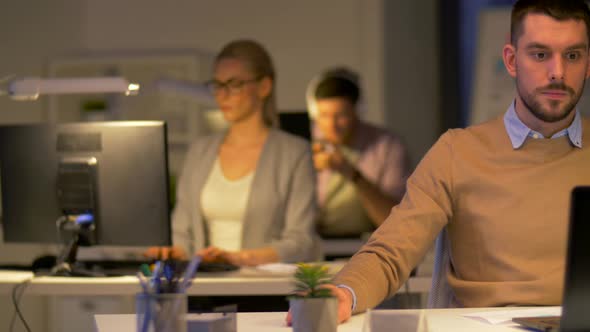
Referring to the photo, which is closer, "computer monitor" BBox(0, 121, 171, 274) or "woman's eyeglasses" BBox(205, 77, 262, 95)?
"computer monitor" BBox(0, 121, 171, 274)

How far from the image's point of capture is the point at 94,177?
3.04m

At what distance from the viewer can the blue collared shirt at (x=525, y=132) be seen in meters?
2.29

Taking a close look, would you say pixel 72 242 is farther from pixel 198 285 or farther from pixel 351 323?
pixel 351 323

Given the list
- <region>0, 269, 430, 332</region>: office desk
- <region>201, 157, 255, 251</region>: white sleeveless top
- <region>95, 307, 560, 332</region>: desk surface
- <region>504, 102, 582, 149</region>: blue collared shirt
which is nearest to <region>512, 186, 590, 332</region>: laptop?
<region>95, 307, 560, 332</region>: desk surface

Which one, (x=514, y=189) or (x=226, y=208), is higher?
(x=514, y=189)

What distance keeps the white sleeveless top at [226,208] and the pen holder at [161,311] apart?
1858 mm

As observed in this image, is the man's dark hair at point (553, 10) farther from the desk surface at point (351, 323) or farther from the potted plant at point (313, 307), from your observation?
the potted plant at point (313, 307)

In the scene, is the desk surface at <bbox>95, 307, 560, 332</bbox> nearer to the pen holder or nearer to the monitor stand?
the pen holder

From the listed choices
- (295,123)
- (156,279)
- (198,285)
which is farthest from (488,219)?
(295,123)

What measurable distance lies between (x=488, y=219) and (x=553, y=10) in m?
0.50

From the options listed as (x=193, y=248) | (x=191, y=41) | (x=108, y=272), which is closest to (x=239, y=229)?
(x=193, y=248)

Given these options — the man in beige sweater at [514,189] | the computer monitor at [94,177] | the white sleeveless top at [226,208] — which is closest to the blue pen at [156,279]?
the man in beige sweater at [514,189]

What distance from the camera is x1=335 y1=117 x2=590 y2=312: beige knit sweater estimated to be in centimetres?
222

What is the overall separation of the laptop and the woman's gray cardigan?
6.11 ft
